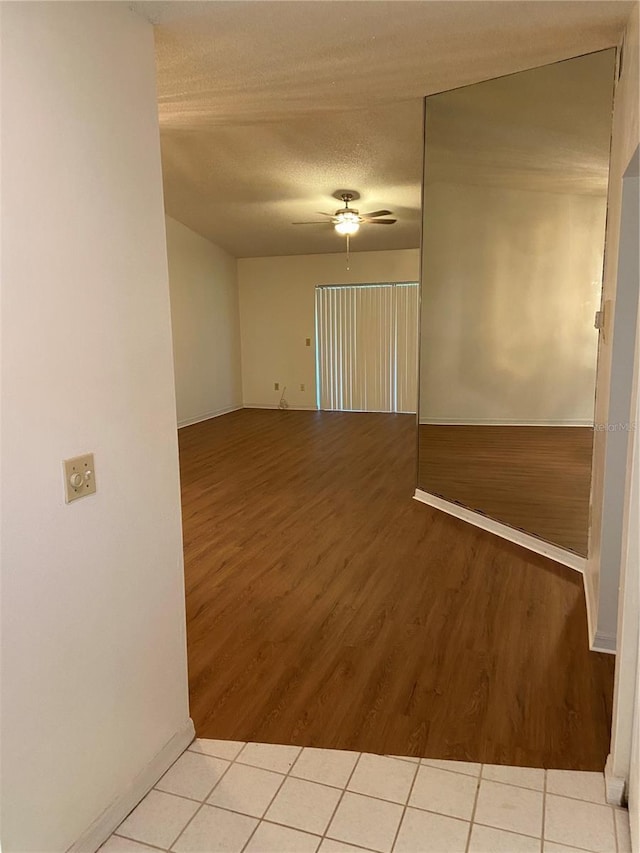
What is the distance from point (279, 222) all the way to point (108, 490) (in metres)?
6.90

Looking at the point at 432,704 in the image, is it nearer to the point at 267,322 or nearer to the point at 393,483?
the point at 393,483

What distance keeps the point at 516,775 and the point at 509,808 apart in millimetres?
147

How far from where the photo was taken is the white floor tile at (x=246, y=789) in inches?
69.0

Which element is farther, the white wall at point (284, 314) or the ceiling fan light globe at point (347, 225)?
the white wall at point (284, 314)

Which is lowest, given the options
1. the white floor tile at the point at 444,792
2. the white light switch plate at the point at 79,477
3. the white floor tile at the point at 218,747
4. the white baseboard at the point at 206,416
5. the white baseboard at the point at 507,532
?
the white floor tile at the point at 218,747

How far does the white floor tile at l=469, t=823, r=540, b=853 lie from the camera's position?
1.58 metres

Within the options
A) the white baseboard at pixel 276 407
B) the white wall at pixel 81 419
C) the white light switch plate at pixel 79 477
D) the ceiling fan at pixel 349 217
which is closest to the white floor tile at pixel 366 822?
the white wall at pixel 81 419

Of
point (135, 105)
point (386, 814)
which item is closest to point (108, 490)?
point (135, 105)

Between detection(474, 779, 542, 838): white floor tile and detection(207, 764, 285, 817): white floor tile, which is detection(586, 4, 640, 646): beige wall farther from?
detection(207, 764, 285, 817): white floor tile

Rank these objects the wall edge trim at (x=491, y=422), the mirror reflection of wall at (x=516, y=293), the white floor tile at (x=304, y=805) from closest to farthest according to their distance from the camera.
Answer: the white floor tile at (x=304, y=805) < the mirror reflection of wall at (x=516, y=293) < the wall edge trim at (x=491, y=422)

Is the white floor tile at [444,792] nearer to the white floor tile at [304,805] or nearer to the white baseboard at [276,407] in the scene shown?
the white floor tile at [304,805]

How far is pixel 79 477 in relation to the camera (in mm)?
1497

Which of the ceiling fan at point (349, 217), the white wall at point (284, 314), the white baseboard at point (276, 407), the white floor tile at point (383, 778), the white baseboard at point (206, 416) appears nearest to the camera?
the white floor tile at point (383, 778)

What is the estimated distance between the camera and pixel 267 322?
10086 millimetres
